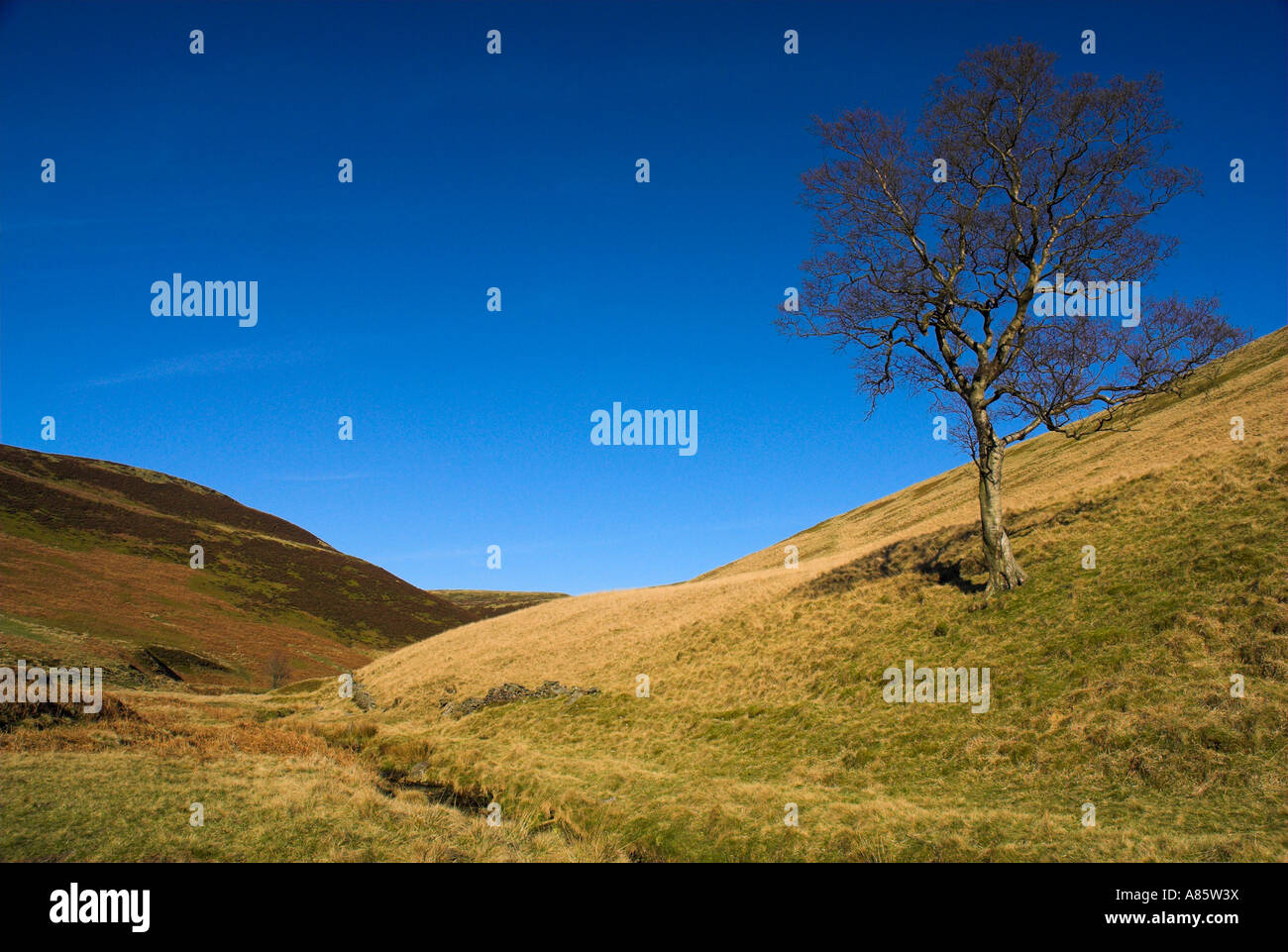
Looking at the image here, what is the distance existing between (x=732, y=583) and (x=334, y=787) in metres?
31.7

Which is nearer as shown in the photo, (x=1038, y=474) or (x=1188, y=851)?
(x=1188, y=851)

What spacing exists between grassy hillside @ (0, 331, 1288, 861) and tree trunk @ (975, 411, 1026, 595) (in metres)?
0.91

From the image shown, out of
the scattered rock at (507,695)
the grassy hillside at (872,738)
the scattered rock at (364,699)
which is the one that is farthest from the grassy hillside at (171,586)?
the grassy hillside at (872,738)

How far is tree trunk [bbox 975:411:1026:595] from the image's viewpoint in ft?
72.1

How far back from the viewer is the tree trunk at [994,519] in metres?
22.0

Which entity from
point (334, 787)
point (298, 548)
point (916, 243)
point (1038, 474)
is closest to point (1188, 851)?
point (334, 787)

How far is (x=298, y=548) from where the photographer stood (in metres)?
120

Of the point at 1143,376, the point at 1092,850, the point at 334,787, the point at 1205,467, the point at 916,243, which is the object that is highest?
the point at 916,243

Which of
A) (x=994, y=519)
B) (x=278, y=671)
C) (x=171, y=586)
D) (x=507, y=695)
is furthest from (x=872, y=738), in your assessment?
(x=171, y=586)

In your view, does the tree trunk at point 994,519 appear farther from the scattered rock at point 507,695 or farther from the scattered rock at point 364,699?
the scattered rock at point 364,699

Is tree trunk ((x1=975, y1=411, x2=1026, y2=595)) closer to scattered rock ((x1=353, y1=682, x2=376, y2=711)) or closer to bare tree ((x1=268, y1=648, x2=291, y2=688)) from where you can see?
scattered rock ((x1=353, y1=682, x2=376, y2=711))
